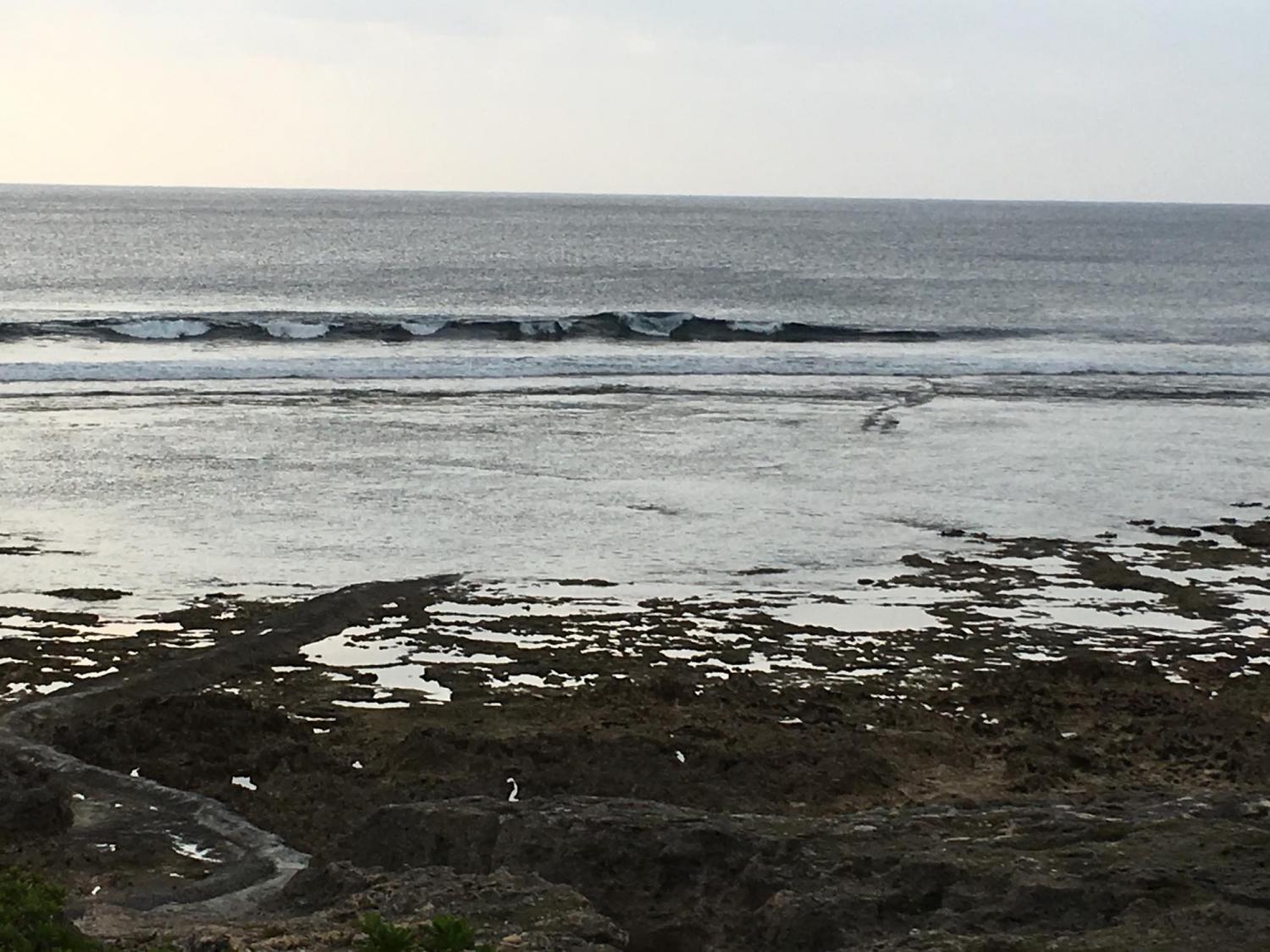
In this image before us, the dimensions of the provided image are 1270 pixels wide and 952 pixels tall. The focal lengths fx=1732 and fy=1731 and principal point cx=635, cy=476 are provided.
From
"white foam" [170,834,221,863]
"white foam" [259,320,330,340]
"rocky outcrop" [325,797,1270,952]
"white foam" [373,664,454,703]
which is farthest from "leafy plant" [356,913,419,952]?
"white foam" [259,320,330,340]

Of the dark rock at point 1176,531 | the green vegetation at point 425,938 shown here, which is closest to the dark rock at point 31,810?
the green vegetation at point 425,938

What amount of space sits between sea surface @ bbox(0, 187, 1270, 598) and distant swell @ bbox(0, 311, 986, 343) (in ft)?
0.69

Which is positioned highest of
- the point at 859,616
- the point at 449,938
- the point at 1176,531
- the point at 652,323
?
the point at 449,938

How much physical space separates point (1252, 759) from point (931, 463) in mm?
16804

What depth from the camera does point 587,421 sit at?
36156mm

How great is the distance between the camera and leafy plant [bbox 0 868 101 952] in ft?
24.5

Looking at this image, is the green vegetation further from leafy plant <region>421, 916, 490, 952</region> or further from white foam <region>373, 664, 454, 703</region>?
white foam <region>373, 664, 454, 703</region>

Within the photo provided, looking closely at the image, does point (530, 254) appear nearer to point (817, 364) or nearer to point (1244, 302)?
point (1244, 302)

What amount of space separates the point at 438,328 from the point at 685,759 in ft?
156

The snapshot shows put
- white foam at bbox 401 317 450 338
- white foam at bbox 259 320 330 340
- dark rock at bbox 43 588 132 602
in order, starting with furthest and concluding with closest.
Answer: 1. white foam at bbox 401 317 450 338
2. white foam at bbox 259 320 330 340
3. dark rock at bbox 43 588 132 602

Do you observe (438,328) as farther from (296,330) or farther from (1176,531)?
(1176,531)

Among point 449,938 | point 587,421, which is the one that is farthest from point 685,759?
point 587,421

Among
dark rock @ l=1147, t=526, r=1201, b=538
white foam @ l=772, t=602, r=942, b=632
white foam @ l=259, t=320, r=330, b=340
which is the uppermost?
white foam @ l=259, t=320, r=330, b=340

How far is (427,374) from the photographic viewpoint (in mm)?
46375
